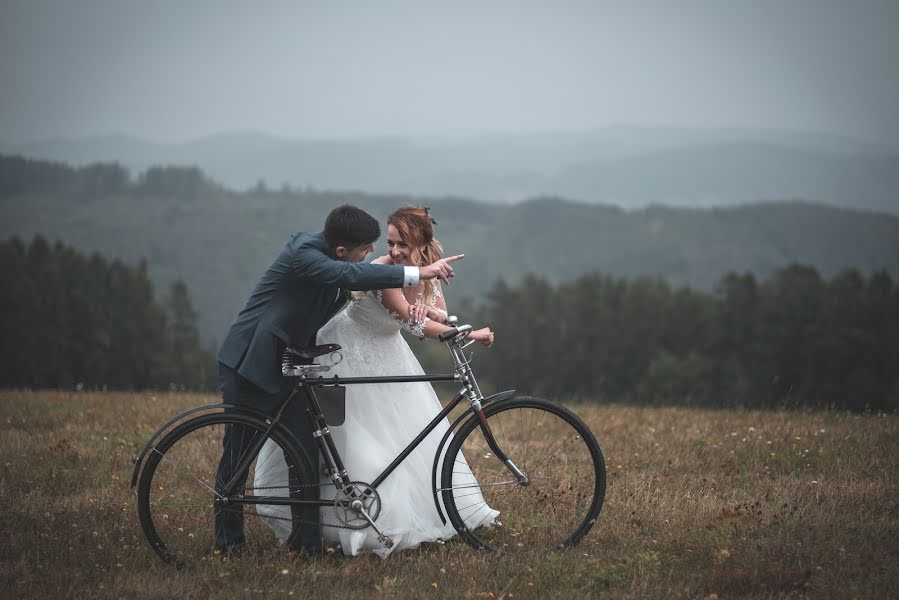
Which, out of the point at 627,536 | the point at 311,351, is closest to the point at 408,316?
the point at 311,351

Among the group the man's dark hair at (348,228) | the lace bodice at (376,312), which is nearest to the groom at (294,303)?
the man's dark hair at (348,228)

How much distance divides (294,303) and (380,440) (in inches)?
48.8

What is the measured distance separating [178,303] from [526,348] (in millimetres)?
42566

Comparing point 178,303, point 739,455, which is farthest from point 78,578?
point 178,303

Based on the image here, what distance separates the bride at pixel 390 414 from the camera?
19.4 ft

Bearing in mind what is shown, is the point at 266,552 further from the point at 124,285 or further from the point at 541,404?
the point at 124,285

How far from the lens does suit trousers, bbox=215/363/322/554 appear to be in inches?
225

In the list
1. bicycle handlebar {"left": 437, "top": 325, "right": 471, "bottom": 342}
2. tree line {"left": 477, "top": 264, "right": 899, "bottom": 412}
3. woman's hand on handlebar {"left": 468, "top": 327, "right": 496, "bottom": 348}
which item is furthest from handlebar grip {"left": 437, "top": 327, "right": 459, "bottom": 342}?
tree line {"left": 477, "top": 264, "right": 899, "bottom": 412}

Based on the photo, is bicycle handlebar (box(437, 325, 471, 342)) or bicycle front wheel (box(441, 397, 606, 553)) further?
bicycle front wheel (box(441, 397, 606, 553))

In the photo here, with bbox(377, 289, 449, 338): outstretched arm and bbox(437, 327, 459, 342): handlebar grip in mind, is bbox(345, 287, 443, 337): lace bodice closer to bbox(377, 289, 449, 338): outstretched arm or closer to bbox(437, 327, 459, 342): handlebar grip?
bbox(377, 289, 449, 338): outstretched arm

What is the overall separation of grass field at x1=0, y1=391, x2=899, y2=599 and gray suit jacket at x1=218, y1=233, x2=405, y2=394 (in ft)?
4.53

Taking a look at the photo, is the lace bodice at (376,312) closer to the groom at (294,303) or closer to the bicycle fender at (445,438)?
the groom at (294,303)

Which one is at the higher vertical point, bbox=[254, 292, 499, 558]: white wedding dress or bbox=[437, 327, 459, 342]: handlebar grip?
bbox=[437, 327, 459, 342]: handlebar grip

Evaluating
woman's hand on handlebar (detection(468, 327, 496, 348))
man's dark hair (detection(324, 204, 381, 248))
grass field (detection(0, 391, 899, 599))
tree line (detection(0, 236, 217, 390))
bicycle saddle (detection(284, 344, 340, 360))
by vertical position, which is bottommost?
tree line (detection(0, 236, 217, 390))
